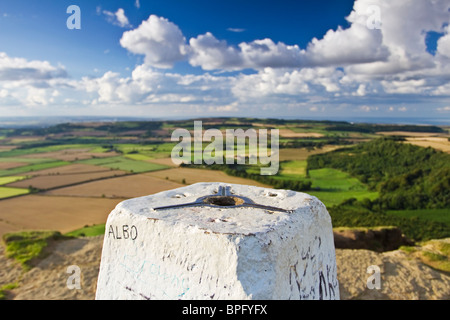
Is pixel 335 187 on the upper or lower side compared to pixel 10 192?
lower

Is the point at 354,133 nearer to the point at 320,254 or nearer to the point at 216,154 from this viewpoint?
the point at 216,154

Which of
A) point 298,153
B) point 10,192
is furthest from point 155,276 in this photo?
point 298,153

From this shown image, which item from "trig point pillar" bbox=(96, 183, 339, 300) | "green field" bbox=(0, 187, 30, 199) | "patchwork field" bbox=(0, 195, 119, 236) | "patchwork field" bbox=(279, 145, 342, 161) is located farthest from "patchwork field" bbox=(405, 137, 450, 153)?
"green field" bbox=(0, 187, 30, 199)

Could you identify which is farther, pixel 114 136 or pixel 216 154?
pixel 114 136

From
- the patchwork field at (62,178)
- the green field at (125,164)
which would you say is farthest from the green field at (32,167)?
the green field at (125,164)

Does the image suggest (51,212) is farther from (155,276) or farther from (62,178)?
(155,276)

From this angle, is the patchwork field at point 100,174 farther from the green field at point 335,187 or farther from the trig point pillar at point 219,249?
the trig point pillar at point 219,249

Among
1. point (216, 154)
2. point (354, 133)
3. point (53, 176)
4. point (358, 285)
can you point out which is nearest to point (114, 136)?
point (53, 176)
